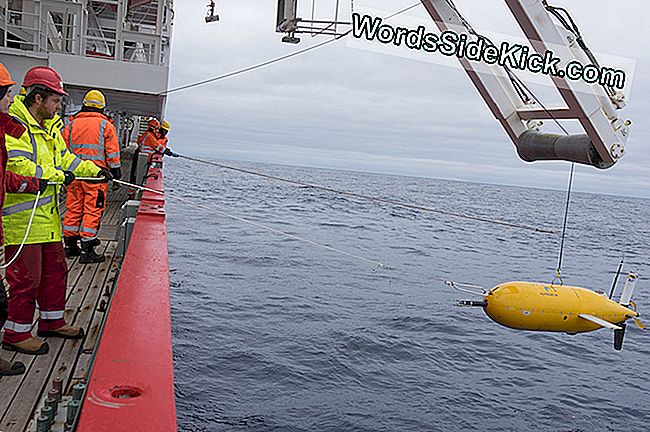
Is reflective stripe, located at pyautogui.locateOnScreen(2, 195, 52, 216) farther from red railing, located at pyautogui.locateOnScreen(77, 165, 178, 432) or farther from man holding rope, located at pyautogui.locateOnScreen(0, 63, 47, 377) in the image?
red railing, located at pyautogui.locateOnScreen(77, 165, 178, 432)

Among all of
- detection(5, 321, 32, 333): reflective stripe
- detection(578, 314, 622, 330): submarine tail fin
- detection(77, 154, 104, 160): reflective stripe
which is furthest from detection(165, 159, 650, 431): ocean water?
detection(5, 321, 32, 333): reflective stripe

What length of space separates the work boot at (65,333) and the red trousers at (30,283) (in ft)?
0.39

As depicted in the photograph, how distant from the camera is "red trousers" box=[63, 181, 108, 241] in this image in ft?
18.0

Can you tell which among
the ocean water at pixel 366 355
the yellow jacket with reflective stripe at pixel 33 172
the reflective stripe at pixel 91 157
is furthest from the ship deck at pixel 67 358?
the ocean water at pixel 366 355

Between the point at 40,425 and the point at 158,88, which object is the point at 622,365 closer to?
the point at 158,88

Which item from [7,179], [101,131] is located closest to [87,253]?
[101,131]

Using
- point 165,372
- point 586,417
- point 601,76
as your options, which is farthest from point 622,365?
point 165,372

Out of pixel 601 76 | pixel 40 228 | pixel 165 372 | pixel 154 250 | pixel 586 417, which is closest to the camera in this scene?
pixel 165 372

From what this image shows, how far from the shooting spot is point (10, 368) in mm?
3105

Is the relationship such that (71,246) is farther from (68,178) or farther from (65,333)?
(68,178)

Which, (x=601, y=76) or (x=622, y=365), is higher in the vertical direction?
(x=601, y=76)

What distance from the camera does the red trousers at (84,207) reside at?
A: 18.0ft

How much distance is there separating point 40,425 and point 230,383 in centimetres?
684

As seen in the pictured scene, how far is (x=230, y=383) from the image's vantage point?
899 centimetres
